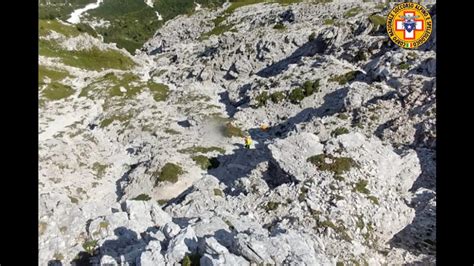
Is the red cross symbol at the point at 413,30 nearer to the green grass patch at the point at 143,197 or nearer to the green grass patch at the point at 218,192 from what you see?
the green grass patch at the point at 218,192

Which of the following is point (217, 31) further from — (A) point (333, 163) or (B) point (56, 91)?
(A) point (333, 163)

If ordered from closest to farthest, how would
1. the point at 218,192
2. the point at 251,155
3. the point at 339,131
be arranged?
1. the point at 218,192
2. the point at 339,131
3. the point at 251,155

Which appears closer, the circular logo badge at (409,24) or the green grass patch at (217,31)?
the circular logo badge at (409,24)

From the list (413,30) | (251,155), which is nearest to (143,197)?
(251,155)

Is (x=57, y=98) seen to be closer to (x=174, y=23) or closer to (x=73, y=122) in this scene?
(x=73, y=122)

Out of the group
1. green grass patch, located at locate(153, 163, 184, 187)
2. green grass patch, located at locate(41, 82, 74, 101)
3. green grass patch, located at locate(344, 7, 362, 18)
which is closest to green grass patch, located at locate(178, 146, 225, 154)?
green grass patch, located at locate(153, 163, 184, 187)

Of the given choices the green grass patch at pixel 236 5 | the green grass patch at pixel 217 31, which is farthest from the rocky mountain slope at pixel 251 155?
the green grass patch at pixel 236 5
